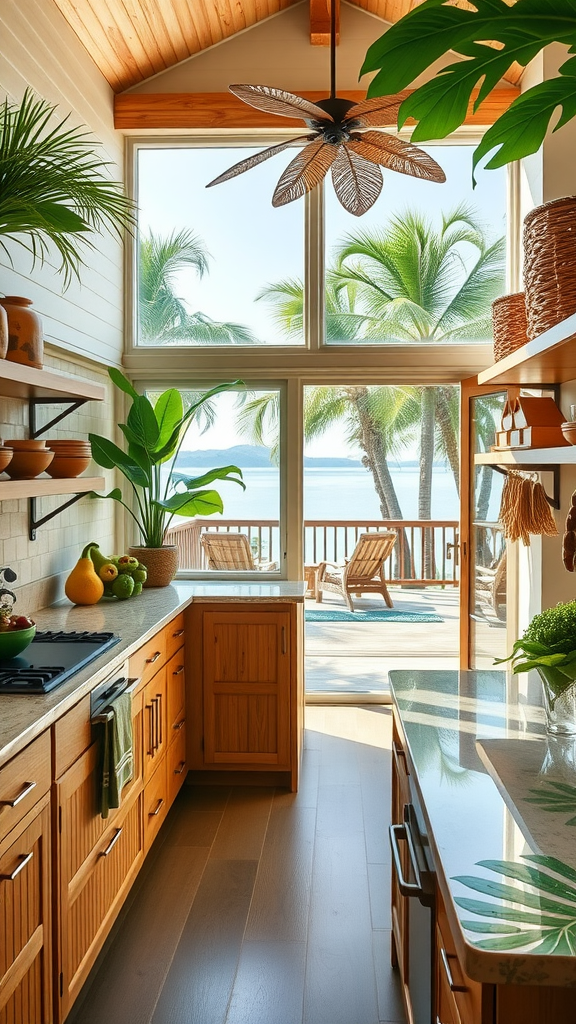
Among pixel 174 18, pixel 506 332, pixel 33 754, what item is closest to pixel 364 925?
pixel 33 754

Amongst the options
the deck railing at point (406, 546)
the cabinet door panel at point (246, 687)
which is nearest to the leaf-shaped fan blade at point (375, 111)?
the cabinet door panel at point (246, 687)

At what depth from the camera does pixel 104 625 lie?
10.5ft

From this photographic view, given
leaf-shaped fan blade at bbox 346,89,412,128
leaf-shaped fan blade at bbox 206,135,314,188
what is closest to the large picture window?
leaf-shaped fan blade at bbox 206,135,314,188

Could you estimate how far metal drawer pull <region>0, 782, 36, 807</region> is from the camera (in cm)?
170

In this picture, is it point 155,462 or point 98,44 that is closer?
point 98,44

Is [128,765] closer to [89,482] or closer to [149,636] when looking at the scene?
[149,636]

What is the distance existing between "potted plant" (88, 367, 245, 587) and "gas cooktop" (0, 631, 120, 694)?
4.81 feet

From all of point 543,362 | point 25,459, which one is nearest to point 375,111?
point 543,362

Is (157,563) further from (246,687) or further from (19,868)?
(19,868)

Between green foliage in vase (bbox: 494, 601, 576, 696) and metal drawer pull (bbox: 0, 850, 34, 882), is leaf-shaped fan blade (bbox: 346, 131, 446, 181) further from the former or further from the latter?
metal drawer pull (bbox: 0, 850, 34, 882)

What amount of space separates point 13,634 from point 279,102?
192 centimetres

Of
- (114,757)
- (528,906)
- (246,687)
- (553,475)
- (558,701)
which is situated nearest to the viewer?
(528,906)

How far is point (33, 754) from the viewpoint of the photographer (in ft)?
6.20

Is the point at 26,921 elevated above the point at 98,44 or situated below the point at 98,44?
below
